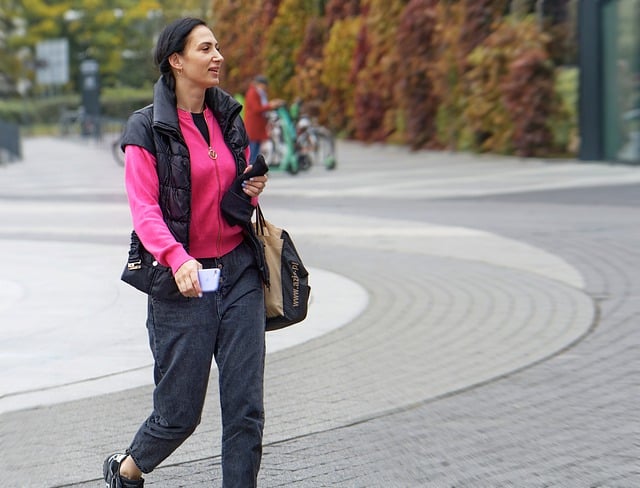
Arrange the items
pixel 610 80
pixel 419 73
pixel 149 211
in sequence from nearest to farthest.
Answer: pixel 149 211 < pixel 610 80 < pixel 419 73

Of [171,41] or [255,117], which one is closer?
[171,41]

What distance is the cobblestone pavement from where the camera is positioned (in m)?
4.88

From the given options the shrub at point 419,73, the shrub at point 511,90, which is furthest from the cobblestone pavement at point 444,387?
the shrub at point 419,73

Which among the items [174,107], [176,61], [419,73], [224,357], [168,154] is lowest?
[419,73]

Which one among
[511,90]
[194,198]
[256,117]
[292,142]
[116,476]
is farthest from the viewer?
[511,90]

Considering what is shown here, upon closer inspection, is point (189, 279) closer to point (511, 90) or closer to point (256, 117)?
point (256, 117)

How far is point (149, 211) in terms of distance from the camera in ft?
12.5

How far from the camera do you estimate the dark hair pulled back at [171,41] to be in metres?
3.92

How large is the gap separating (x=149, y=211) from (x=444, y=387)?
Answer: 283cm

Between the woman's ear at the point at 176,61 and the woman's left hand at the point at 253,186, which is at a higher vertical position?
the woman's ear at the point at 176,61

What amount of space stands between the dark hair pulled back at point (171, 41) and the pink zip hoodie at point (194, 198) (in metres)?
0.13

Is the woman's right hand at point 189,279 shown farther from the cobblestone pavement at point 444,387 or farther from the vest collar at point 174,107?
the cobblestone pavement at point 444,387

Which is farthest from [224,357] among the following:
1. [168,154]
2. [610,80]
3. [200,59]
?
[610,80]

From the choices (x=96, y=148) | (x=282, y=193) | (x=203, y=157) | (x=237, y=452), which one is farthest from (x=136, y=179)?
(x=96, y=148)
